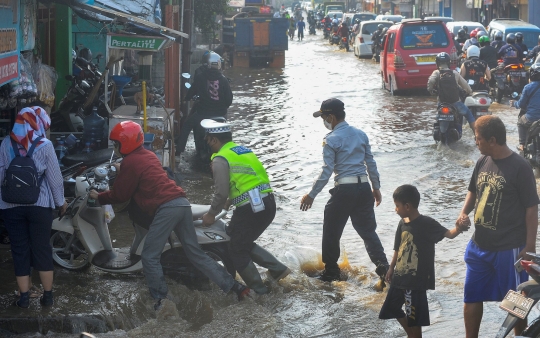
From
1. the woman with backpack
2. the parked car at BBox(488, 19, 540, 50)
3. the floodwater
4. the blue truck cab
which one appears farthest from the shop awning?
the blue truck cab

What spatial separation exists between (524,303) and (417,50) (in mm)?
15600

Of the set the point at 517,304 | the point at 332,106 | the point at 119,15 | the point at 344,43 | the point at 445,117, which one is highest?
the point at 344,43

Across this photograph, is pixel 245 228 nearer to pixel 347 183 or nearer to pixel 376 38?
pixel 347 183

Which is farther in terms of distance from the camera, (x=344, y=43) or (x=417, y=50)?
(x=344, y=43)

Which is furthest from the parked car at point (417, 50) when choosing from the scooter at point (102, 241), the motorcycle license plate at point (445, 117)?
the scooter at point (102, 241)

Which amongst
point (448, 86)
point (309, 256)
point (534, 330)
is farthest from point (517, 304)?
point (448, 86)

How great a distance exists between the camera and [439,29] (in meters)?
20.1

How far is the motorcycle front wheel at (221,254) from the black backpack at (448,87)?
7208 mm

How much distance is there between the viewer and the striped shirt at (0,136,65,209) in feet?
21.0

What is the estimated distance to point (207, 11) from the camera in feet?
93.0

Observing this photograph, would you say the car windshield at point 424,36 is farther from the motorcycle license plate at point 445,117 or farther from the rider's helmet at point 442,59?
the rider's helmet at point 442,59

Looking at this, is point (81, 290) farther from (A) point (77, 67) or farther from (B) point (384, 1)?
(B) point (384, 1)

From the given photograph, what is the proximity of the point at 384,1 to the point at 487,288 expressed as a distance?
222 ft

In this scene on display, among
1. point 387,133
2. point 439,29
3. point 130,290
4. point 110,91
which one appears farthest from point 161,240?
point 439,29
